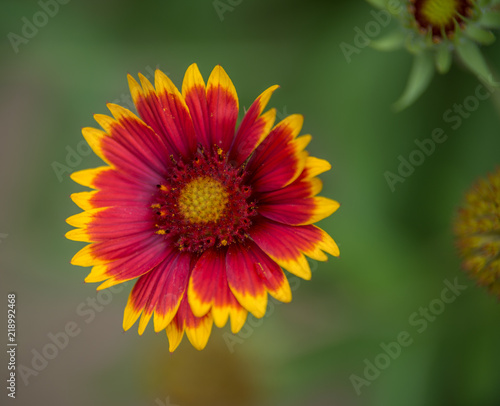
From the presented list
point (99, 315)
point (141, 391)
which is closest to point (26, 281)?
point (99, 315)

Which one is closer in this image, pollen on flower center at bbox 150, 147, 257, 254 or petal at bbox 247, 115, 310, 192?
petal at bbox 247, 115, 310, 192

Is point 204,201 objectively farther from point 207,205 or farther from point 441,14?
point 441,14

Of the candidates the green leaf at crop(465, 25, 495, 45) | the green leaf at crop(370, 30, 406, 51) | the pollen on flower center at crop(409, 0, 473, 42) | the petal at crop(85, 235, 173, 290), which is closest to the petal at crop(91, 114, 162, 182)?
the petal at crop(85, 235, 173, 290)

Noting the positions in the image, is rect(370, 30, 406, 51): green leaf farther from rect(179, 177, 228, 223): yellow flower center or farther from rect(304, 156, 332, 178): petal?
rect(179, 177, 228, 223): yellow flower center

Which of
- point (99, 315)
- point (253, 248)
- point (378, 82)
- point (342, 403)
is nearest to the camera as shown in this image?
point (253, 248)

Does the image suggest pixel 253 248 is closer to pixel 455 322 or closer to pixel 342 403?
pixel 455 322

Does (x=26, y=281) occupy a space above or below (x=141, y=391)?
above

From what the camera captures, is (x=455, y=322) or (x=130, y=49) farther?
(x=130, y=49)

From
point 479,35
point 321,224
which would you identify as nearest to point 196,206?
point 321,224

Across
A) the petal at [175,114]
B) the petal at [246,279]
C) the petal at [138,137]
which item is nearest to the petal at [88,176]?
the petal at [138,137]
